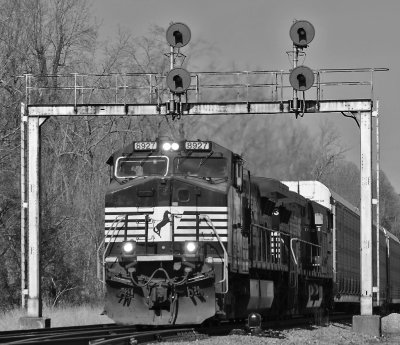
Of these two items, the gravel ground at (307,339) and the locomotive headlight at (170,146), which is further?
the locomotive headlight at (170,146)

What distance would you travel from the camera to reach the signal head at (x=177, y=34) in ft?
76.0

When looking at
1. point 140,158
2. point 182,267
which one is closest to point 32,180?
point 140,158

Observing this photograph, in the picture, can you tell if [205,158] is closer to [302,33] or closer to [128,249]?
[128,249]

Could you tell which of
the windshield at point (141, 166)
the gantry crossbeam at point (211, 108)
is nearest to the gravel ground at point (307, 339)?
the windshield at point (141, 166)

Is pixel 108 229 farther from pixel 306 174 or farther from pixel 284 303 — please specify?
pixel 306 174

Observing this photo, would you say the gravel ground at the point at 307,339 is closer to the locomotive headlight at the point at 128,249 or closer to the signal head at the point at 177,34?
the locomotive headlight at the point at 128,249

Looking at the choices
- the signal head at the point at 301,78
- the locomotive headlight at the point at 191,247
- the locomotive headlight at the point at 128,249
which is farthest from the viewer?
the signal head at the point at 301,78

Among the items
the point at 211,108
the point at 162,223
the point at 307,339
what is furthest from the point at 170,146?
the point at 307,339

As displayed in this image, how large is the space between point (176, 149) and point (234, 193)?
1.59 metres

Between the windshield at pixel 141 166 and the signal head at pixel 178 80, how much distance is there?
378 cm

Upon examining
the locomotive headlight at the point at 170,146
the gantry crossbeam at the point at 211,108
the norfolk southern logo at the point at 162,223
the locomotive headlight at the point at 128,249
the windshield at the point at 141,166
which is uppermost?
the gantry crossbeam at the point at 211,108

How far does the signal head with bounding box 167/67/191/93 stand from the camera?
2253cm

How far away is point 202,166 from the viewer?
19.4m

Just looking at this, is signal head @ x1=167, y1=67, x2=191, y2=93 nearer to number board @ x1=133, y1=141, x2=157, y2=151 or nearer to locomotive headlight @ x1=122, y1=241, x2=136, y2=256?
number board @ x1=133, y1=141, x2=157, y2=151
